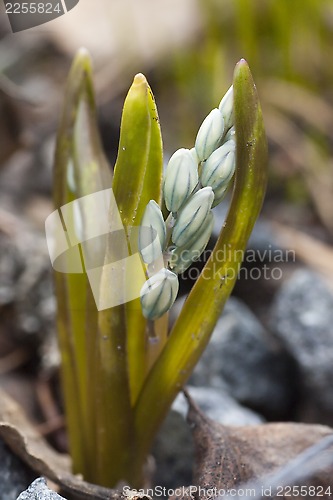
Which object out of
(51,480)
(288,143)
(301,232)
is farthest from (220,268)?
(288,143)

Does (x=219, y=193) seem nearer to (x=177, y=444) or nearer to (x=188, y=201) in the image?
(x=188, y=201)

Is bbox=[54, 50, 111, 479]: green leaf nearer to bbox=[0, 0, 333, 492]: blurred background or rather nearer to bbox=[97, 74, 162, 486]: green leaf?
bbox=[97, 74, 162, 486]: green leaf

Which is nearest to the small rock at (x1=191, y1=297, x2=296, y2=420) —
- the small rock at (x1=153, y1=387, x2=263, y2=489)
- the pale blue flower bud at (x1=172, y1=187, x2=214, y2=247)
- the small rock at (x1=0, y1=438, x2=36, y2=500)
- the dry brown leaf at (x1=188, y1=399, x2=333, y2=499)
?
the small rock at (x1=153, y1=387, x2=263, y2=489)

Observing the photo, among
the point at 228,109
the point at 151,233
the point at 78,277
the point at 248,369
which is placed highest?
the point at 228,109

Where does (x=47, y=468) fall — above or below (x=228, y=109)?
below

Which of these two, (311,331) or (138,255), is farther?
(311,331)

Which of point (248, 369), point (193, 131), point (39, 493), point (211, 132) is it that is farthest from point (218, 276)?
point (193, 131)

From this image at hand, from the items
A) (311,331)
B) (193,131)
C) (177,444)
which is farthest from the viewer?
(193,131)

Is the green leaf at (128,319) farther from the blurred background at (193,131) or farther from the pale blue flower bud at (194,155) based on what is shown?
the blurred background at (193,131)

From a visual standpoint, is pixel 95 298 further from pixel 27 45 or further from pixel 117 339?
pixel 27 45
